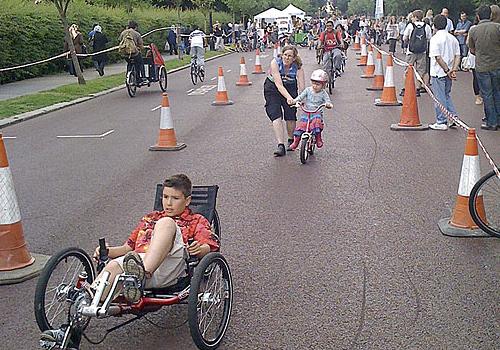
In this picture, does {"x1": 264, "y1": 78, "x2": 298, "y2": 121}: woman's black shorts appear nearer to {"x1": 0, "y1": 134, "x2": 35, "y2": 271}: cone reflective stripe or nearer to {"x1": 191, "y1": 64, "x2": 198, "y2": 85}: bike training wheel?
{"x1": 0, "y1": 134, "x2": 35, "y2": 271}: cone reflective stripe

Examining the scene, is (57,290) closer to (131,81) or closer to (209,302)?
(209,302)

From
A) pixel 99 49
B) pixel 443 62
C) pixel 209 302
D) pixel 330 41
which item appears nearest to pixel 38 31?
pixel 99 49

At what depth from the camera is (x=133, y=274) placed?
444 centimetres

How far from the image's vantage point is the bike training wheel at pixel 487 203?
22.0 ft

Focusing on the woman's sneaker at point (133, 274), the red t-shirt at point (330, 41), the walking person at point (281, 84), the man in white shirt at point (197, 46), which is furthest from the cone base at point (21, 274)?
the man in white shirt at point (197, 46)

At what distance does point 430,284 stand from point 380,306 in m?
0.60

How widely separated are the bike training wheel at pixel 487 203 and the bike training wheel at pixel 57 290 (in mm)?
3634

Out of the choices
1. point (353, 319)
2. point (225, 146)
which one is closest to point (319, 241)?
point (353, 319)

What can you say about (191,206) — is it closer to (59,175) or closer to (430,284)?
(430,284)

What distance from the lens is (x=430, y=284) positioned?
5594 mm

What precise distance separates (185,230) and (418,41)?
12808 mm

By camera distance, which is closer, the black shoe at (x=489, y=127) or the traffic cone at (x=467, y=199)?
the traffic cone at (x=467, y=199)

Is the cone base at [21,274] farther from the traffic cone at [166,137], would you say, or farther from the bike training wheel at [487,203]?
the traffic cone at [166,137]

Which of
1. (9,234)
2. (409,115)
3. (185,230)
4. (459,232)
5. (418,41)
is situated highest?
(185,230)
